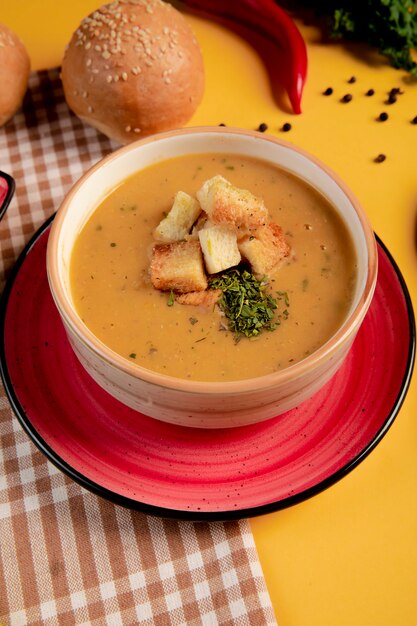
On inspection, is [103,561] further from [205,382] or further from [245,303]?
[245,303]

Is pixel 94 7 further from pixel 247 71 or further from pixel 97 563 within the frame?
pixel 97 563

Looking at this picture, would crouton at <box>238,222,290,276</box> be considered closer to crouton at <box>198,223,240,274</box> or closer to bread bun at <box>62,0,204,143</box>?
crouton at <box>198,223,240,274</box>

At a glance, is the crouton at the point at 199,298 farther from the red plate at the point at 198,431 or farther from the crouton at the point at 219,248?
the red plate at the point at 198,431

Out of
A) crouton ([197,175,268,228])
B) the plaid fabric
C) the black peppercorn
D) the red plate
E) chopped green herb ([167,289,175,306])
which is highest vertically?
the black peppercorn

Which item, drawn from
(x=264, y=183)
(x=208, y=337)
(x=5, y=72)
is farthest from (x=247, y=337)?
(x=5, y=72)

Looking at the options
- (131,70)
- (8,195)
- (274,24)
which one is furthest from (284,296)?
(274,24)

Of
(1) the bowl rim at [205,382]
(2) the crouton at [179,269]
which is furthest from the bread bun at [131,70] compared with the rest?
(2) the crouton at [179,269]

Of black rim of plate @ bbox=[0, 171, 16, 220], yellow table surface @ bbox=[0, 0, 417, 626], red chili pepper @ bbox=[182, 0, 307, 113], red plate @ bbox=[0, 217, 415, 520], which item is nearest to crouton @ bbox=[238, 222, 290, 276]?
red plate @ bbox=[0, 217, 415, 520]

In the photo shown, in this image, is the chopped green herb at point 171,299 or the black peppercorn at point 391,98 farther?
the black peppercorn at point 391,98
